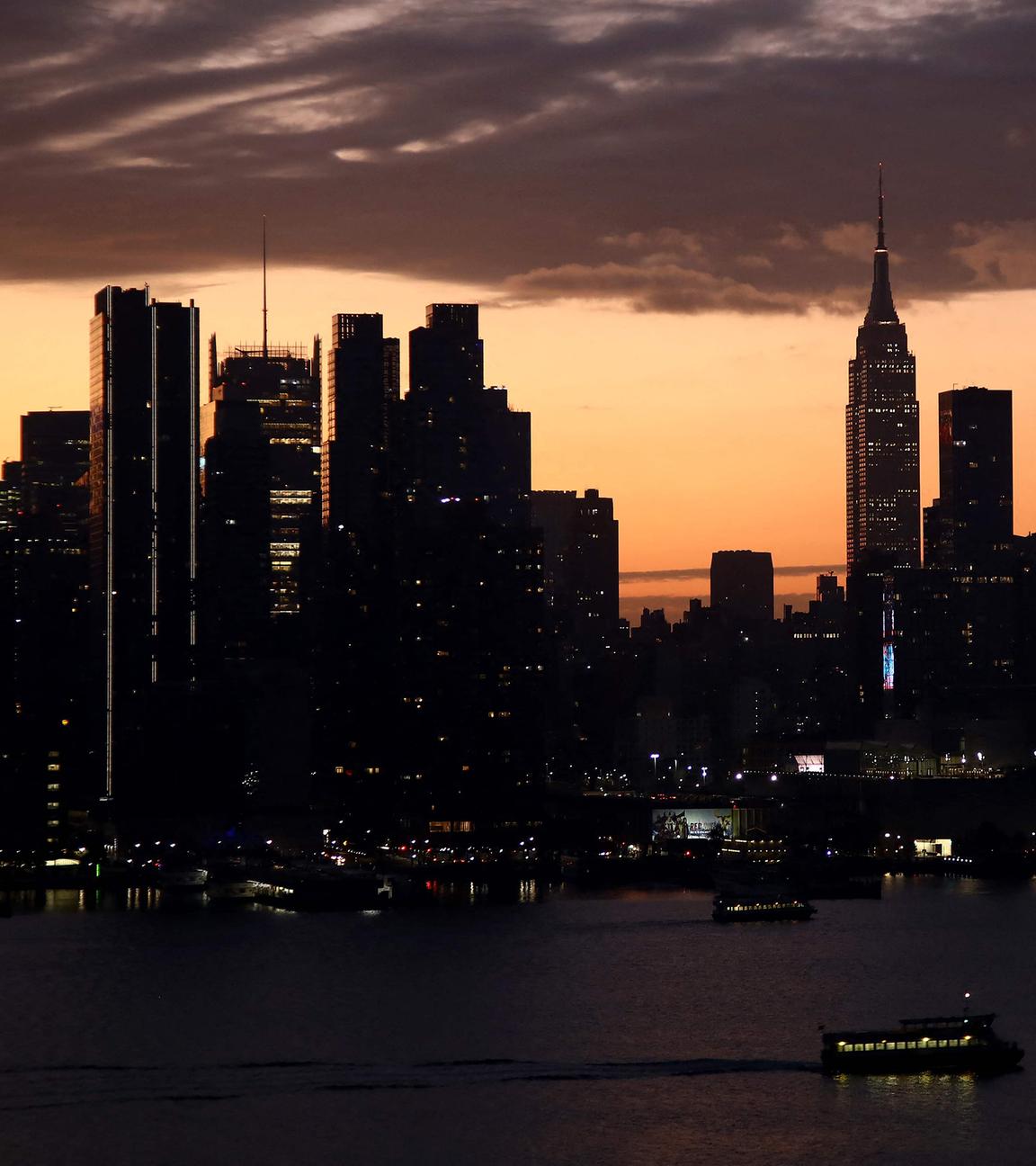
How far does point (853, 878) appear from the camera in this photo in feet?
351

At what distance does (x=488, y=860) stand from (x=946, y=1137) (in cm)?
6774

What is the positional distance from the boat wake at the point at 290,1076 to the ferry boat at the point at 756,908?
3432cm

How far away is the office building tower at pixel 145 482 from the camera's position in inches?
6245

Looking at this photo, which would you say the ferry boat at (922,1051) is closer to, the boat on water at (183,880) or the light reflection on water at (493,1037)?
the light reflection on water at (493,1037)

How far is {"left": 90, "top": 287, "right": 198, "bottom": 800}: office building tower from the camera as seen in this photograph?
158625 millimetres

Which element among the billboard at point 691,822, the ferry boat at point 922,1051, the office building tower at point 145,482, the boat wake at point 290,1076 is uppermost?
the office building tower at point 145,482

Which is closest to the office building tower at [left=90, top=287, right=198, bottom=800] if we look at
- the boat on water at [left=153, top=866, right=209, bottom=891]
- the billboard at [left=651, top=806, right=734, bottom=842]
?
the billboard at [left=651, top=806, right=734, bottom=842]

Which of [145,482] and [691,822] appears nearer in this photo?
[691,822]

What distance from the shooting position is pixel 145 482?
160 meters

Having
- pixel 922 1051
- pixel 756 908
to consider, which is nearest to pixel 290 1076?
pixel 922 1051

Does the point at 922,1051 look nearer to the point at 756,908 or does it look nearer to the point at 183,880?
the point at 756,908

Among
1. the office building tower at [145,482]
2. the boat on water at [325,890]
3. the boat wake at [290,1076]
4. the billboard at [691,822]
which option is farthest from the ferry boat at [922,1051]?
the office building tower at [145,482]

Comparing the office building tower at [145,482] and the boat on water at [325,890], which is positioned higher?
the office building tower at [145,482]

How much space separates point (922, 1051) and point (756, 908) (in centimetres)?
3575
